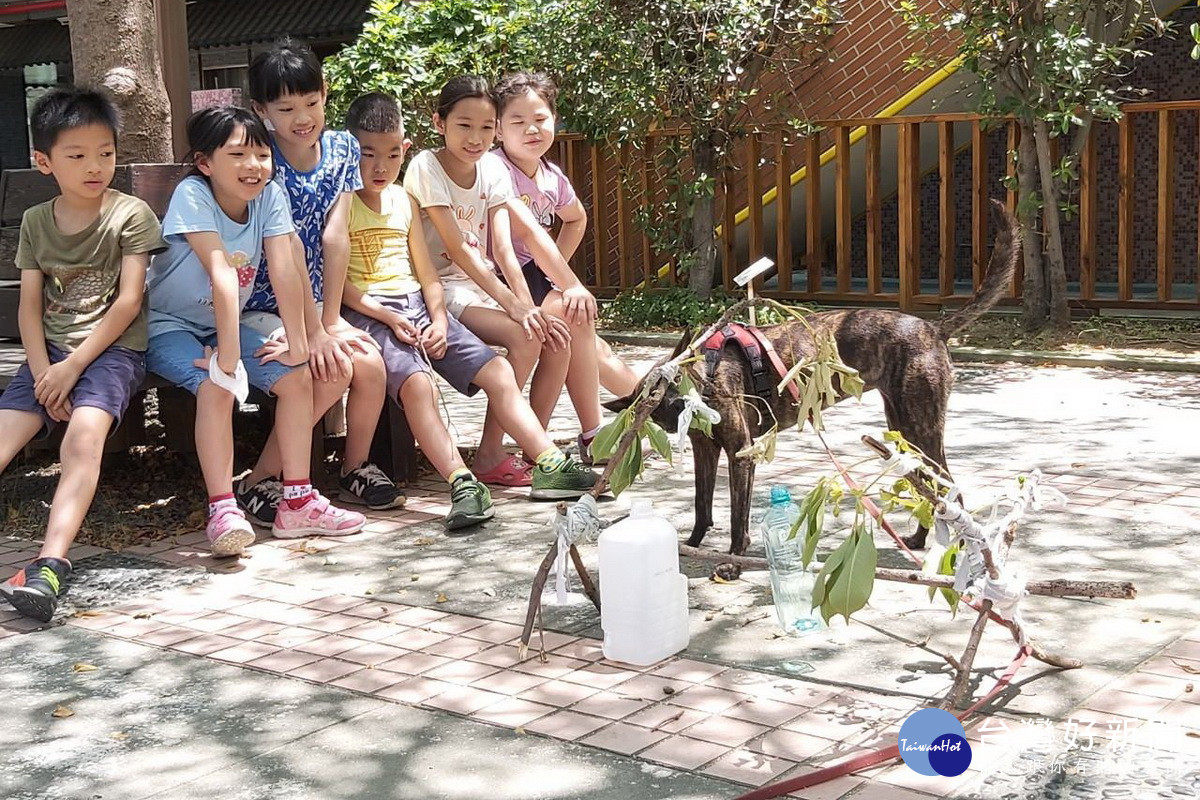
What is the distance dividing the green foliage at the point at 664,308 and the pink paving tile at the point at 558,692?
7.67 metres

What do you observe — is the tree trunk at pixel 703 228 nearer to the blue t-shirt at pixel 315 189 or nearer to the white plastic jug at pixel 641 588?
the blue t-shirt at pixel 315 189

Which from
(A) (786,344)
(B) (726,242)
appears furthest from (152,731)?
(B) (726,242)

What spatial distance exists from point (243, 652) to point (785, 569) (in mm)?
1642

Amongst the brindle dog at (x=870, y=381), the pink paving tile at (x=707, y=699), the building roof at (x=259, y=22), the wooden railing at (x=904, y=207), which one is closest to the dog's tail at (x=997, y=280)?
the brindle dog at (x=870, y=381)

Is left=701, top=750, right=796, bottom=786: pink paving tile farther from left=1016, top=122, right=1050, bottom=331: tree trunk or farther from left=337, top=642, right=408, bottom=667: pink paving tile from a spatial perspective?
left=1016, top=122, right=1050, bottom=331: tree trunk

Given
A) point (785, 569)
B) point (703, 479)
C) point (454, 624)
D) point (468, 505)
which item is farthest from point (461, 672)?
point (468, 505)

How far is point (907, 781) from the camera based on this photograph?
3209 millimetres

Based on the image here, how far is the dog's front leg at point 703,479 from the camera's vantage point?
497 cm

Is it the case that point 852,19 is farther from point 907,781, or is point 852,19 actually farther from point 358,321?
point 907,781

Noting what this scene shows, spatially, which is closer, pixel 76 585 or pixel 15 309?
pixel 76 585

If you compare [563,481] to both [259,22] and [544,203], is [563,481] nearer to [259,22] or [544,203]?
[544,203]

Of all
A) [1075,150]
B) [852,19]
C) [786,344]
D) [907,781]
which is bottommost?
[907,781]

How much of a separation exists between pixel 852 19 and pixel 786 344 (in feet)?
26.7

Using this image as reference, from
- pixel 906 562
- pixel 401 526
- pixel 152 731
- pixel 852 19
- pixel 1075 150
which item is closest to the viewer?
pixel 152 731
